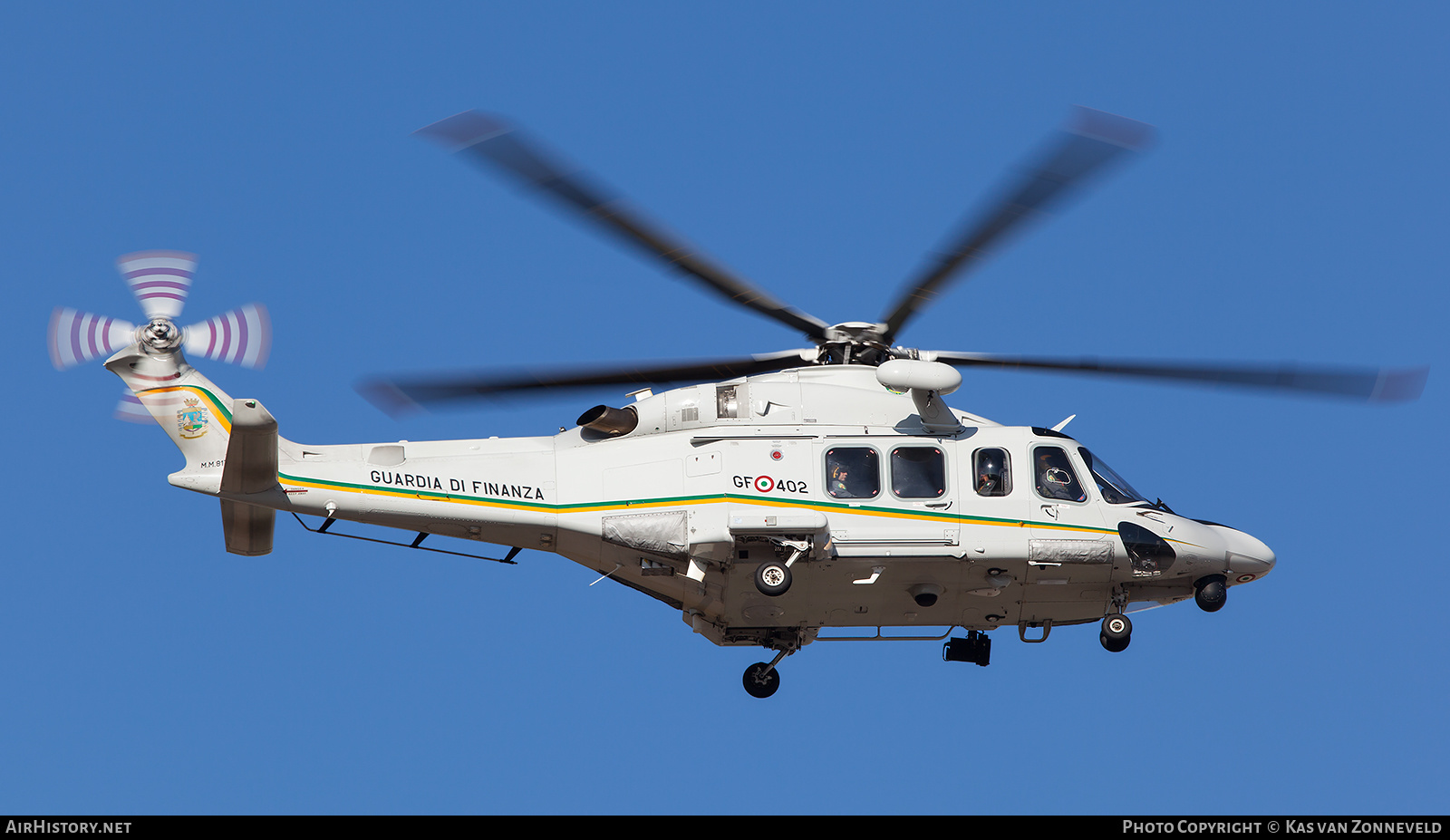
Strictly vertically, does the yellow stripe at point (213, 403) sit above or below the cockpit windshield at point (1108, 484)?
above

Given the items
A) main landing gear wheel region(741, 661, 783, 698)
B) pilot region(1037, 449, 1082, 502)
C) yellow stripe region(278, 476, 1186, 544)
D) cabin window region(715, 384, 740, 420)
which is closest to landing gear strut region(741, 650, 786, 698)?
main landing gear wheel region(741, 661, 783, 698)

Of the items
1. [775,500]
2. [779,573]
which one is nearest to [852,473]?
[775,500]

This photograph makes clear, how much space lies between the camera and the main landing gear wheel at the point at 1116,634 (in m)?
22.7

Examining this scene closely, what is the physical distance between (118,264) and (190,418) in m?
2.03

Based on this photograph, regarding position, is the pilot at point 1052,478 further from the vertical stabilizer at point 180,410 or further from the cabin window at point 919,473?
the vertical stabilizer at point 180,410

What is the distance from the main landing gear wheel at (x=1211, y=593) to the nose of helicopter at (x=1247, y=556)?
282mm

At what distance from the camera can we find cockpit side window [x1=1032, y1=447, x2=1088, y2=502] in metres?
22.8

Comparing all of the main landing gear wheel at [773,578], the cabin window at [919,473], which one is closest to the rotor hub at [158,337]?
the main landing gear wheel at [773,578]

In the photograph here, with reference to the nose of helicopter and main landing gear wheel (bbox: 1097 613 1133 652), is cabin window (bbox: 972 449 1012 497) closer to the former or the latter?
main landing gear wheel (bbox: 1097 613 1133 652)

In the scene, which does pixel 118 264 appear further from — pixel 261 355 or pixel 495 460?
pixel 495 460

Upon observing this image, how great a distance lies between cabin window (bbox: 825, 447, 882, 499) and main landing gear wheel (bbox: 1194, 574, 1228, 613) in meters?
4.48

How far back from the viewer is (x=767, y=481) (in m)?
22.2

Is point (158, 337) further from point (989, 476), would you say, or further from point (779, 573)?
point (989, 476)
